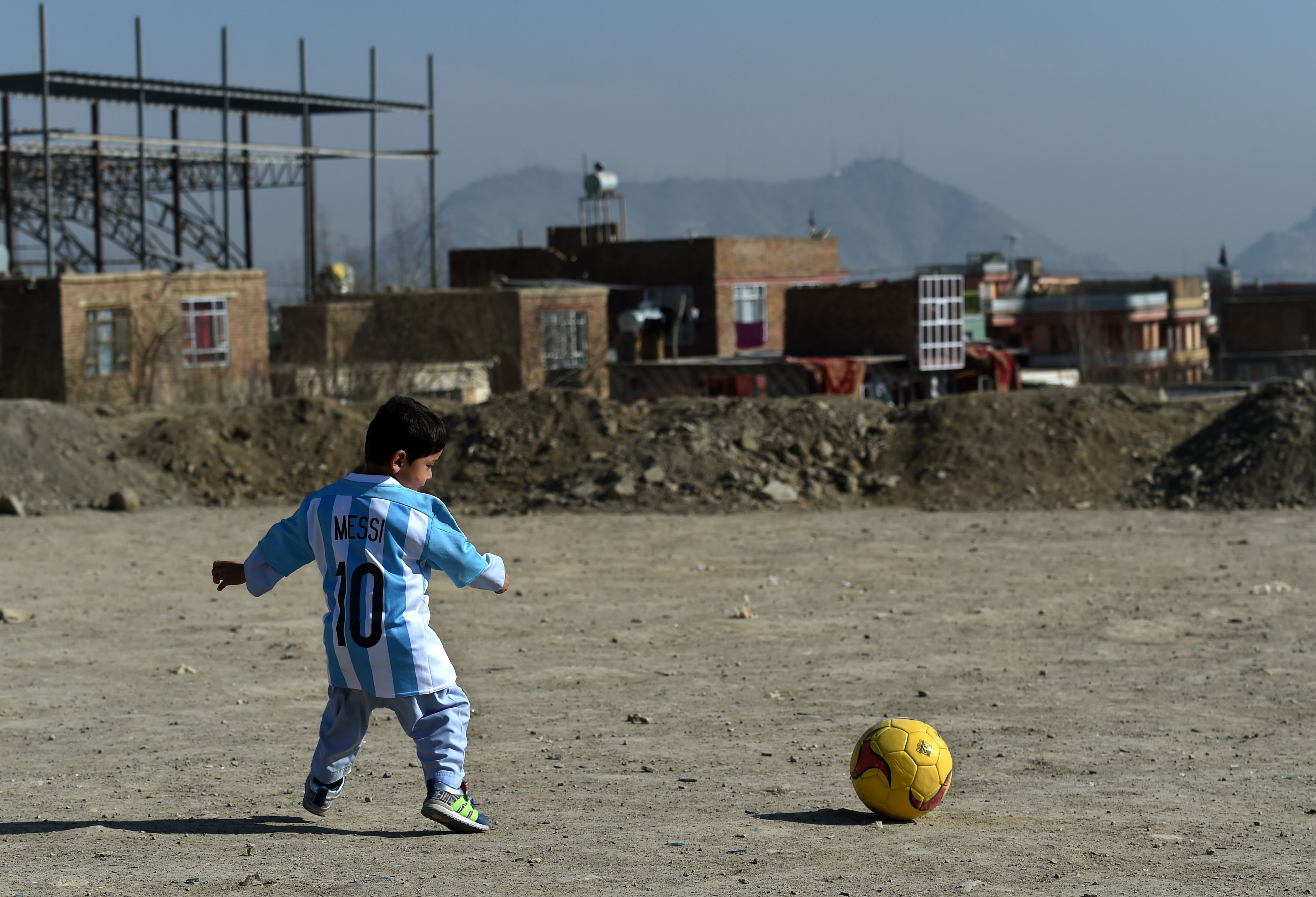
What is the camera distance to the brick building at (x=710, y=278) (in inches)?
2319

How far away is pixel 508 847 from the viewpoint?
5012mm

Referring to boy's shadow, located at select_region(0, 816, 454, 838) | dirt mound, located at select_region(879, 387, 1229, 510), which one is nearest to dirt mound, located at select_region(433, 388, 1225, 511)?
dirt mound, located at select_region(879, 387, 1229, 510)

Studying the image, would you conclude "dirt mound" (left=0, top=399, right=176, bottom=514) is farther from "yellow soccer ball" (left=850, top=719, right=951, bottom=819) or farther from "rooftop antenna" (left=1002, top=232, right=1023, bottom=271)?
"rooftop antenna" (left=1002, top=232, right=1023, bottom=271)

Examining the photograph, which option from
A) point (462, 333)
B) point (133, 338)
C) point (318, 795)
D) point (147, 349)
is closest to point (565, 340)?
point (462, 333)

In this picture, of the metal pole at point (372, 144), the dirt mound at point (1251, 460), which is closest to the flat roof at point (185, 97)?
the metal pole at point (372, 144)

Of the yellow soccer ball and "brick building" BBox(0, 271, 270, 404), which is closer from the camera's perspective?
the yellow soccer ball

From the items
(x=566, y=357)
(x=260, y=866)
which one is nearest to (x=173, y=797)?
(x=260, y=866)

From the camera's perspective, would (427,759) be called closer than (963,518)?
Yes

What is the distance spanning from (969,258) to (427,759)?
99.0 m

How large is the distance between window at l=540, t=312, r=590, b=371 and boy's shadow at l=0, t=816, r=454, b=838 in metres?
41.3

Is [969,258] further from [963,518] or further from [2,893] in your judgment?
[2,893]

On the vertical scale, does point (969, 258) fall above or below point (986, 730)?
above

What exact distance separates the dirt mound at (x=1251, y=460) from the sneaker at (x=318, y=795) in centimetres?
1689

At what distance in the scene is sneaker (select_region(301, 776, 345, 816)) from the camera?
17.2ft
